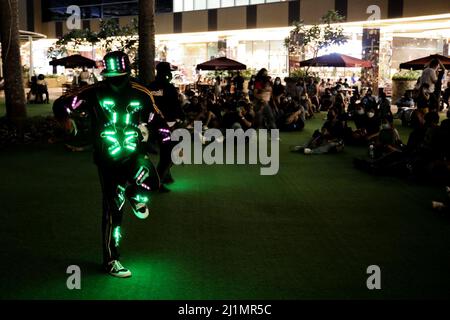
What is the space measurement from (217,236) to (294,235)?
882 millimetres

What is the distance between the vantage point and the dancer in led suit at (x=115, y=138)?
4.91 meters

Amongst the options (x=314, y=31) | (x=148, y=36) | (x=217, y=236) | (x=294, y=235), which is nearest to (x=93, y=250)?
(x=217, y=236)

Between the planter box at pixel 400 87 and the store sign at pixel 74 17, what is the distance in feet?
80.1

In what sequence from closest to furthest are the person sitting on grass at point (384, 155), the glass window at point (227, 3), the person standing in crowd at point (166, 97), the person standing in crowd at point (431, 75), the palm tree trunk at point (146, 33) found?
the person standing in crowd at point (166, 97) < the person sitting on grass at point (384, 155) < the palm tree trunk at point (146, 33) < the person standing in crowd at point (431, 75) < the glass window at point (227, 3)

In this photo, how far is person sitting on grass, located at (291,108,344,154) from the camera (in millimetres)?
12492

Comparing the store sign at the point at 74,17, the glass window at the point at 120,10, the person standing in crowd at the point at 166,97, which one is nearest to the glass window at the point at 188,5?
the glass window at the point at 120,10

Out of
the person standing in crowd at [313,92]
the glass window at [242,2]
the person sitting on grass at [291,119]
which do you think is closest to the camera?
the person sitting on grass at [291,119]

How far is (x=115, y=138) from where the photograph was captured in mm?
4879

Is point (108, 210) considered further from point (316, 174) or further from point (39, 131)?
point (39, 131)

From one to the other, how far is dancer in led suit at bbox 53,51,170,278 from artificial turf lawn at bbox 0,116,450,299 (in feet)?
1.79

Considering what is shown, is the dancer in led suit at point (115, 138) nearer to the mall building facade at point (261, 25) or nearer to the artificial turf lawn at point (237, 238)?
the artificial turf lawn at point (237, 238)

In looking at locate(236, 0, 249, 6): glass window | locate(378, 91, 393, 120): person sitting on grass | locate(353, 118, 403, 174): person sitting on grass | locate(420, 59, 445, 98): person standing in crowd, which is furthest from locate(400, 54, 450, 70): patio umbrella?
locate(236, 0, 249, 6): glass window

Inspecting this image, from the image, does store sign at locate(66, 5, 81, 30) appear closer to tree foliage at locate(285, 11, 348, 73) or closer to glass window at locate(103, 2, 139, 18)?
glass window at locate(103, 2, 139, 18)

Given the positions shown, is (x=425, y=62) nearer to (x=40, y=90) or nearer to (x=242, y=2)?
(x=242, y=2)
